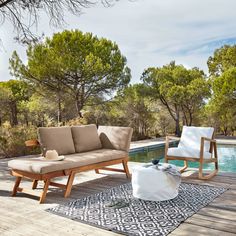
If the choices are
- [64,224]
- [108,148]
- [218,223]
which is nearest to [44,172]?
[64,224]

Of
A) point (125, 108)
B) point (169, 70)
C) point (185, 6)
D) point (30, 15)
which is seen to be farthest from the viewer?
point (169, 70)

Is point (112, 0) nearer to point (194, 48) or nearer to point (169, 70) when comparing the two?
point (194, 48)

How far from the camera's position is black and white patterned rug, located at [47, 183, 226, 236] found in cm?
249

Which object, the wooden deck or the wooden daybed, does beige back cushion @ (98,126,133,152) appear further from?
the wooden deck

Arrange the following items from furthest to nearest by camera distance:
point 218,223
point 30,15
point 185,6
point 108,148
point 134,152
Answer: point 134,152 → point 185,6 → point 30,15 → point 108,148 → point 218,223

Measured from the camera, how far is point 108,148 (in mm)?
4633

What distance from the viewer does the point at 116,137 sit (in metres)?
4.55

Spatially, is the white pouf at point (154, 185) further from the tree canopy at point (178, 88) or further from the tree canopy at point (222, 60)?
the tree canopy at point (222, 60)

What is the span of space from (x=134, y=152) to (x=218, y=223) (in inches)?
249

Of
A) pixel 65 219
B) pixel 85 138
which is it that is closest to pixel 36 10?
pixel 85 138

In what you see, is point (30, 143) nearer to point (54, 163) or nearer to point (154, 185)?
point (54, 163)

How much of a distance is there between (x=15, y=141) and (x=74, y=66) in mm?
5226

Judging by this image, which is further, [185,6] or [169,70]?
[169,70]

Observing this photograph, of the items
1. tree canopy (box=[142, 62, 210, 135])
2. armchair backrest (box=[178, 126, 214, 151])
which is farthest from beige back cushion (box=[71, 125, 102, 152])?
tree canopy (box=[142, 62, 210, 135])
